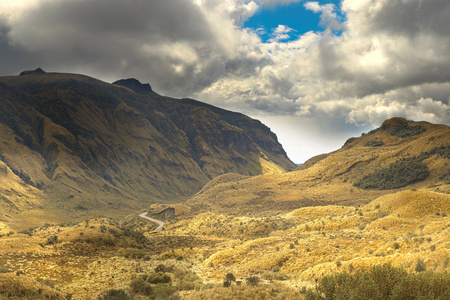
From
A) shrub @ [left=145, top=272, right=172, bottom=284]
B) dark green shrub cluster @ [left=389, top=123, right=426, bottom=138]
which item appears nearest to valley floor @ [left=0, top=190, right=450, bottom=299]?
shrub @ [left=145, top=272, right=172, bottom=284]

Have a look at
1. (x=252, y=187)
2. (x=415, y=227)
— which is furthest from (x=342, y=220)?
(x=252, y=187)

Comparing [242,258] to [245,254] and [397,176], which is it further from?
[397,176]

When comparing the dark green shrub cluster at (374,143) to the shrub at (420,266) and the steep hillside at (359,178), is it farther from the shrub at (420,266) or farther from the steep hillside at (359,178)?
the shrub at (420,266)

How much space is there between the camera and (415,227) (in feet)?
77.4

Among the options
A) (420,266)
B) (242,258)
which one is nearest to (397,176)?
(242,258)

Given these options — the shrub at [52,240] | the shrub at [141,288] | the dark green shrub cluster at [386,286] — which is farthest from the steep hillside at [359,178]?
the shrub at [141,288]

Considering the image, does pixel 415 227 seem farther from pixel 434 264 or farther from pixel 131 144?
pixel 131 144

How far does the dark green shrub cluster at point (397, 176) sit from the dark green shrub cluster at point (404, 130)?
38.3 metres

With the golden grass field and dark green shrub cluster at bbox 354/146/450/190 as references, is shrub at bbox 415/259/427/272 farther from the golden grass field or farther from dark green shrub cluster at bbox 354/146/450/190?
dark green shrub cluster at bbox 354/146/450/190

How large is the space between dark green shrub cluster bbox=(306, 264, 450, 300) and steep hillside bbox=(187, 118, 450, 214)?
160 ft

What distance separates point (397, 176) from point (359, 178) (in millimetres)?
10432

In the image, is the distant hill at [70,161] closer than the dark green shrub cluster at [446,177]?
No

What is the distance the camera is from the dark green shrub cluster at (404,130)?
106m

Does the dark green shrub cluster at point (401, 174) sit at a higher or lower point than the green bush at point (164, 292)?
higher
